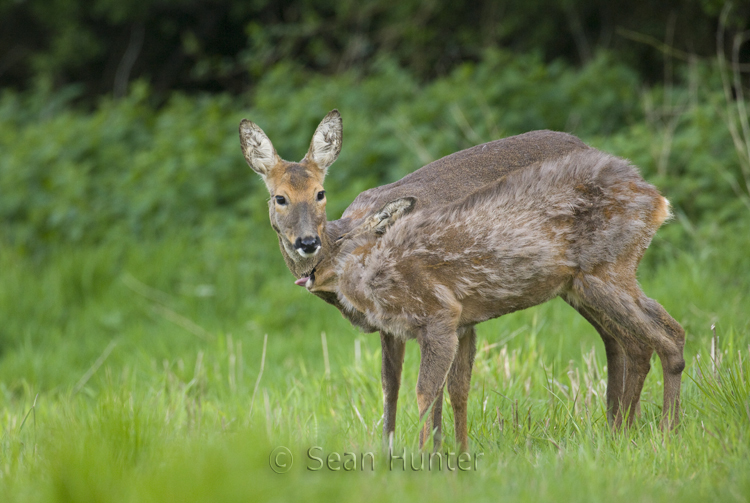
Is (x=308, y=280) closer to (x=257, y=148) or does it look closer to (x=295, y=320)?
(x=257, y=148)

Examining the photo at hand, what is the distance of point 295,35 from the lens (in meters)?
11.9

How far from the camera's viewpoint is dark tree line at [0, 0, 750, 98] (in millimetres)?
10469

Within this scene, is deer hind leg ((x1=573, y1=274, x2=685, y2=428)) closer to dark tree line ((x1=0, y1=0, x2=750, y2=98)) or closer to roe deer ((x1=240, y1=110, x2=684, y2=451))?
roe deer ((x1=240, y1=110, x2=684, y2=451))

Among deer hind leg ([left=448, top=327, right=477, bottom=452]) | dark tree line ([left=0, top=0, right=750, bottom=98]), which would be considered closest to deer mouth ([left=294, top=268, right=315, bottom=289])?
deer hind leg ([left=448, top=327, right=477, bottom=452])

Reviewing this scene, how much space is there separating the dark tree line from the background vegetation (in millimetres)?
49

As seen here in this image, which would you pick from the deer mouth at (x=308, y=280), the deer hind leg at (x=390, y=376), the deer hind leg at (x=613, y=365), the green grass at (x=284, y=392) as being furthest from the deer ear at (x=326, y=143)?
the deer hind leg at (x=613, y=365)

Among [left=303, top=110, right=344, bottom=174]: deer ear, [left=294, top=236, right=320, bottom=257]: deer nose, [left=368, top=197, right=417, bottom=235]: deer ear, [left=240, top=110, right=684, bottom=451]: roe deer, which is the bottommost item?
[left=240, top=110, right=684, bottom=451]: roe deer

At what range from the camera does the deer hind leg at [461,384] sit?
399cm

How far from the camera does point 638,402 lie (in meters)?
4.20

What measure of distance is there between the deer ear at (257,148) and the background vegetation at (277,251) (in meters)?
1.23

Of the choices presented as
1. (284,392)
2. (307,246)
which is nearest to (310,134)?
(284,392)

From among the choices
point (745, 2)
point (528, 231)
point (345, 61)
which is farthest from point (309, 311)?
point (345, 61)

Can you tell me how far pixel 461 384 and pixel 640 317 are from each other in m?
0.88

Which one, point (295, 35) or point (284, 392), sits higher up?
point (295, 35)
